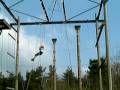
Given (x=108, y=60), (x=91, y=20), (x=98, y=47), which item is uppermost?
(x=91, y=20)

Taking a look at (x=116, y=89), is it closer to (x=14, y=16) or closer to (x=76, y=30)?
(x=76, y=30)

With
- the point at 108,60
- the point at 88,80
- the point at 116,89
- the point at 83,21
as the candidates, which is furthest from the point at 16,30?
the point at 88,80

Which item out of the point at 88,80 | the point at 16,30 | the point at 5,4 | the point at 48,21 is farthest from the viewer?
the point at 88,80

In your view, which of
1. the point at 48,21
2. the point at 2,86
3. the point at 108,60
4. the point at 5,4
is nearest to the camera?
the point at 108,60

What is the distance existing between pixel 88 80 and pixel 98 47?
34.8m

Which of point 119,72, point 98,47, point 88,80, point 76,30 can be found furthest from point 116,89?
point 98,47

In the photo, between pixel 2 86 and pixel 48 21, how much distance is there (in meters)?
31.7

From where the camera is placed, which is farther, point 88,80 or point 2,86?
point 88,80

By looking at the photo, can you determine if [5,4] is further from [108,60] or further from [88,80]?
[88,80]

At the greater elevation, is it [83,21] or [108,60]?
[83,21]

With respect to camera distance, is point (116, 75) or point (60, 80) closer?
point (116, 75)

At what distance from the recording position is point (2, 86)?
47.8 metres

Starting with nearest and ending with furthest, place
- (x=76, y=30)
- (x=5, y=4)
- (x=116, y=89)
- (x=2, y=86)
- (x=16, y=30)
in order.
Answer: (x=5, y=4) → (x=16, y=30) → (x=76, y=30) → (x=116, y=89) → (x=2, y=86)

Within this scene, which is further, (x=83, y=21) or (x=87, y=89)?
(x=87, y=89)
